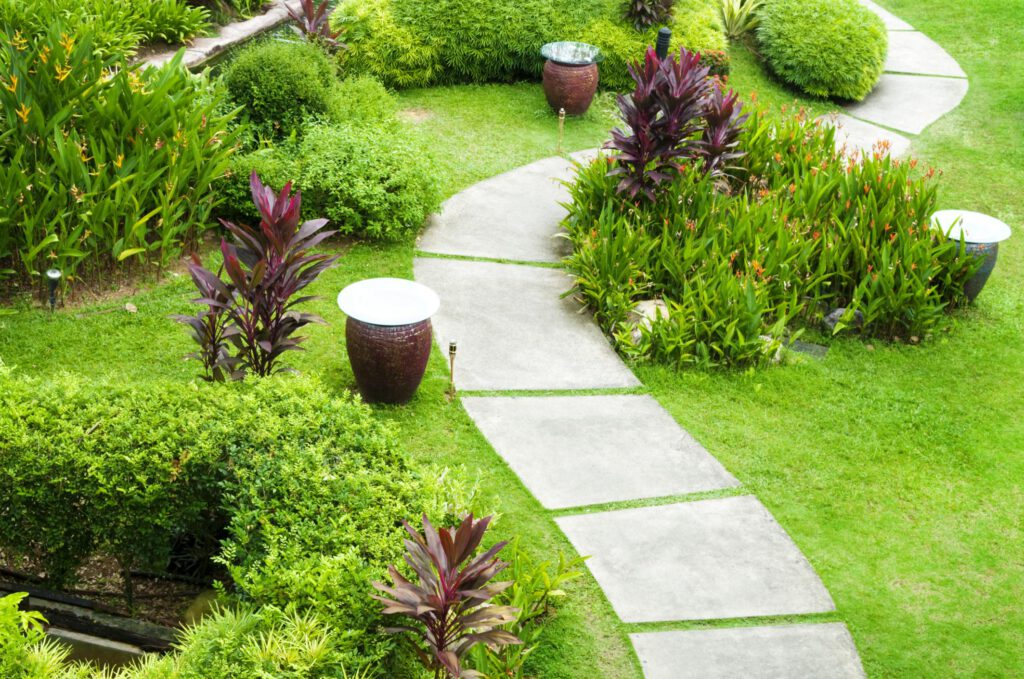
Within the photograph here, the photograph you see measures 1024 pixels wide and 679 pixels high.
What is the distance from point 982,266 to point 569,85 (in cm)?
468

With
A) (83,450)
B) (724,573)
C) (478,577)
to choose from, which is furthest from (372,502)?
(724,573)

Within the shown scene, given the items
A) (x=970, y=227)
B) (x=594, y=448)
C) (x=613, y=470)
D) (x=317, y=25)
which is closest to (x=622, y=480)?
(x=613, y=470)

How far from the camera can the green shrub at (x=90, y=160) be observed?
23.8ft

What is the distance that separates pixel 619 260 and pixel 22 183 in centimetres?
406

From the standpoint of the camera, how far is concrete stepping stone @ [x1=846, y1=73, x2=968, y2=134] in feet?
40.1

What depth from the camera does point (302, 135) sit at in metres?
9.26

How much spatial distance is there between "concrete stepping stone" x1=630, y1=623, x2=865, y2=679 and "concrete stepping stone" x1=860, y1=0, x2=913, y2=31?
11763 millimetres

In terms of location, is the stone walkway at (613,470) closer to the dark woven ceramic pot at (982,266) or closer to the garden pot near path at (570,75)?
the garden pot near path at (570,75)

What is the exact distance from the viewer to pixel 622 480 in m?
6.30

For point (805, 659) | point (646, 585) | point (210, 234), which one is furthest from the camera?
point (210, 234)

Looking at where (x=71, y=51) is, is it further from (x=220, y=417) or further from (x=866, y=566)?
(x=866, y=566)

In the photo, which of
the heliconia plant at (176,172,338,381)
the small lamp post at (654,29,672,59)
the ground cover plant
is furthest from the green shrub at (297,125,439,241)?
the small lamp post at (654,29,672,59)

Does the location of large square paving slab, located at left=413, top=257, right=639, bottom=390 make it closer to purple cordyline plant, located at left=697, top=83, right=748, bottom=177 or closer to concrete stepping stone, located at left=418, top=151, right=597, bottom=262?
concrete stepping stone, located at left=418, top=151, right=597, bottom=262

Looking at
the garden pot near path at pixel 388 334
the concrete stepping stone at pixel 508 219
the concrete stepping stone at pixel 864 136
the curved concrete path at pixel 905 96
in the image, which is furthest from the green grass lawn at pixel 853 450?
the curved concrete path at pixel 905 96
